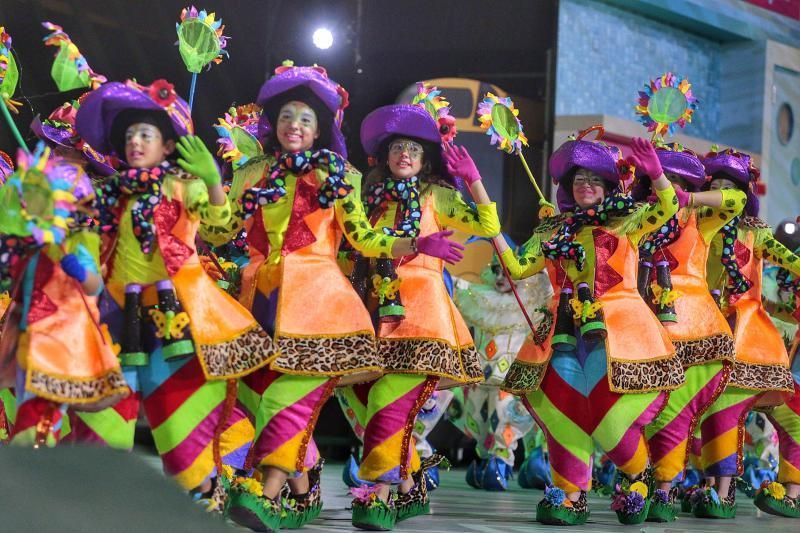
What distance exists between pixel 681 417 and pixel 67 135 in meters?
2.90

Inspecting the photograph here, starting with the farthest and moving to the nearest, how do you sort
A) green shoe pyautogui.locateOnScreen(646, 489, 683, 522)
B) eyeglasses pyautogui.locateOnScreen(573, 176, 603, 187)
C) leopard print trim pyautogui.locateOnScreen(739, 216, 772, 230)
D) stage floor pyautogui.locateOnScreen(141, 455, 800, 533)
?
leopard print trim pyautogui.locateOnScreen(739, 216, 772, 230)
green shoe pyautogui.locateOnScreen(646, 489, 683, 522)
eyeglasses pyautogui.locateOnScreen(573, 176, 603, 187)
stage floor pyautogui.locateOnScreen(141, 455, 800, 533)

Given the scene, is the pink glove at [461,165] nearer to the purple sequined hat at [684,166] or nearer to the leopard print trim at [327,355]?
the leopard print trim at [327,355]

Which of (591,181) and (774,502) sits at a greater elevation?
(591,181)

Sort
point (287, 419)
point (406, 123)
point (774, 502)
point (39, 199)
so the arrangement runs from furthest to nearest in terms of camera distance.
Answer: point (774, 502)
point (406, 123)
point (287, 419)
point (39, 199)

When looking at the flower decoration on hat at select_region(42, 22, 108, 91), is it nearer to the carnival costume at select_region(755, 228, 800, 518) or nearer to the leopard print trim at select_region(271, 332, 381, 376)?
the leopard print trim at select_region(271, 332, 381, 376)

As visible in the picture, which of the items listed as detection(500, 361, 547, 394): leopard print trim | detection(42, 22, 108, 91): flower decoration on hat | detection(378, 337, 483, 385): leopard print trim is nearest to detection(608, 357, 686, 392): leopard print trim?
detection(500, 361, 547, 394): leopard print trim

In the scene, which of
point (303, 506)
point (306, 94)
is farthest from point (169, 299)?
point (303, 506)

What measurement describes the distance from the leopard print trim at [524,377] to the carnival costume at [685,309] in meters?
0.64

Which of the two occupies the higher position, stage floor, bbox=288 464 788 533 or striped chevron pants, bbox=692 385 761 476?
striped chevron pants, bbox=692 385 761 476

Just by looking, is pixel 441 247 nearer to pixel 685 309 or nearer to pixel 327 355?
pixel 327 355

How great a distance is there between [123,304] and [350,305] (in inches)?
33.6

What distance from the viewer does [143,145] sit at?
4492 mm

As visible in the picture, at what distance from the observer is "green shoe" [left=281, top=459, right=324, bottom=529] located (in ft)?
16.5

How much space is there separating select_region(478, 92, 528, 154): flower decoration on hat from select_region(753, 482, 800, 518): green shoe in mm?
2168
